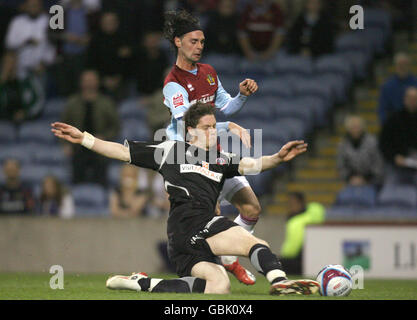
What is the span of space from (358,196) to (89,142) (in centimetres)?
570

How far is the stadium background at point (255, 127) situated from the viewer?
1238 centimetres

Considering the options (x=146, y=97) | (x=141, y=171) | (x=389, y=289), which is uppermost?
(x=146, y=97)

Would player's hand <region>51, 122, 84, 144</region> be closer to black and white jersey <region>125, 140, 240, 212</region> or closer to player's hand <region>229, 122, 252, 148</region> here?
black and white jersey <region>125, 140, 240, 212</region>

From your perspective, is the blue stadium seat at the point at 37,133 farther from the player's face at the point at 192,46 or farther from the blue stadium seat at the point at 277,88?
the player's face at the point at 192,46

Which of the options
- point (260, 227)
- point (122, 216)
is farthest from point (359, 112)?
point (122, 216)

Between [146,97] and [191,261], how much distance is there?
711cm

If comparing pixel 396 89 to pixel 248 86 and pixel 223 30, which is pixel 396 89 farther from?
pixel 248 86

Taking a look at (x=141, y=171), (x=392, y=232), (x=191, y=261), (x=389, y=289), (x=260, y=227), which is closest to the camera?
(x=191, y=261)

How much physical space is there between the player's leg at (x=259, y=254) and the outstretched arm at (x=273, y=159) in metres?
0.56

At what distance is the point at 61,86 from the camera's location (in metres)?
15.3

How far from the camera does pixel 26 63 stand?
50.4 ft

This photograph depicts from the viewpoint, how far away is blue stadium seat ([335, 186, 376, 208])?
1221 cm

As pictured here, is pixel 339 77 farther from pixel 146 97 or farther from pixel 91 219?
pixel 91 219

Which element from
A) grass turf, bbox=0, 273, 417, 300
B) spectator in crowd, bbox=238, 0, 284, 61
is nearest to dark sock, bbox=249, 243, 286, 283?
grass turf, bbox=0, 273, 417, 300
